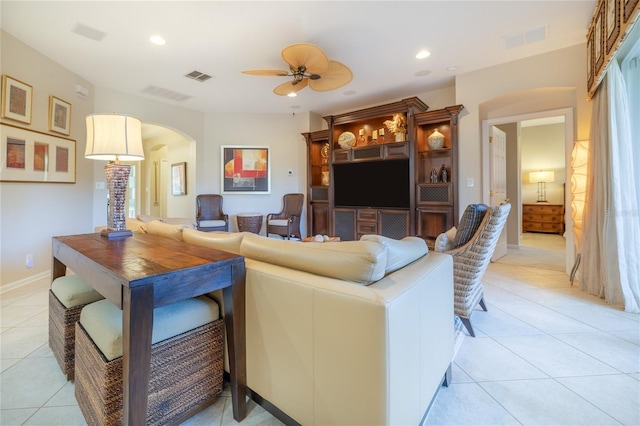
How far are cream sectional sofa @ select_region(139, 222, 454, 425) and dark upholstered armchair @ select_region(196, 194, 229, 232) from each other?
419 centimetres

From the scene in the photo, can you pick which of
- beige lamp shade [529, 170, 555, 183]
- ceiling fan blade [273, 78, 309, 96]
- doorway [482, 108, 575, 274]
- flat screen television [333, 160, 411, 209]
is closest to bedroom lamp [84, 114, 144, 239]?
ceiling fan blade [273, 78, 309, 96]

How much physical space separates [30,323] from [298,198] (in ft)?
13.6

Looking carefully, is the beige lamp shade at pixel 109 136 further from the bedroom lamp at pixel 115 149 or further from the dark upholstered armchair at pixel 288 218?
the dark upholstered armchair at pixel 288 218

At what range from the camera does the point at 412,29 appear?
2828 millimetres

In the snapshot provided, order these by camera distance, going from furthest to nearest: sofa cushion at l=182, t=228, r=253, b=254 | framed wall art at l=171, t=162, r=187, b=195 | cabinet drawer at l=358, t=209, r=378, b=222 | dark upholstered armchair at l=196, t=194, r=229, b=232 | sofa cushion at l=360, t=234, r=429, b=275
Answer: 1. framed wall art at l=171, t=162, r=187, b=195
2. dark upholstered armchair at l=196, t=194, r=229, b=232
3. cabinet drawer at l=358, t=209, r=378, b=222
4. sofa cushion at l=182, t=228, r=253, b=254
5. sofa cushion at l=360, t=234, r=429, b=275

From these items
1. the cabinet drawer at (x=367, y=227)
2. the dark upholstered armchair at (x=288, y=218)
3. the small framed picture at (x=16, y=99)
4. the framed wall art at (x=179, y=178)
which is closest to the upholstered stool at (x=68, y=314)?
the small framed picture at (x=16, y=99)

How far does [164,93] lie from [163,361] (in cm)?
473

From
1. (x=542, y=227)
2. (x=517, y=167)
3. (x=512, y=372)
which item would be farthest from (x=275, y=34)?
(x=542, y=227)

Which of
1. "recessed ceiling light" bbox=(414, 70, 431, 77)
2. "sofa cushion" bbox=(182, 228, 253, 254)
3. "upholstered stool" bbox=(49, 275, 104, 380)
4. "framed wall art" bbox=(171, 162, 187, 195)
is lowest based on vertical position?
"upholstered stool" bbox=(49, 275, 104, 380)

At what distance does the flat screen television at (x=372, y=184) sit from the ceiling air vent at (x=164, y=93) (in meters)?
2.94

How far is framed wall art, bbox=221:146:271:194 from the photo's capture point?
5.72m

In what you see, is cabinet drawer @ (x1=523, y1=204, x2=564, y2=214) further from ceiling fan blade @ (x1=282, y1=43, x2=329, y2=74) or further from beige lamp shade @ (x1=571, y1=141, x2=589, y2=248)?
ceiling fan blade @ (x1=282, y1=43, x2=329, y2=74)

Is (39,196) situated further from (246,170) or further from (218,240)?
(218,240)

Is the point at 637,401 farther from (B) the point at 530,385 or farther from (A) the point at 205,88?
(A) the point at 205,88
